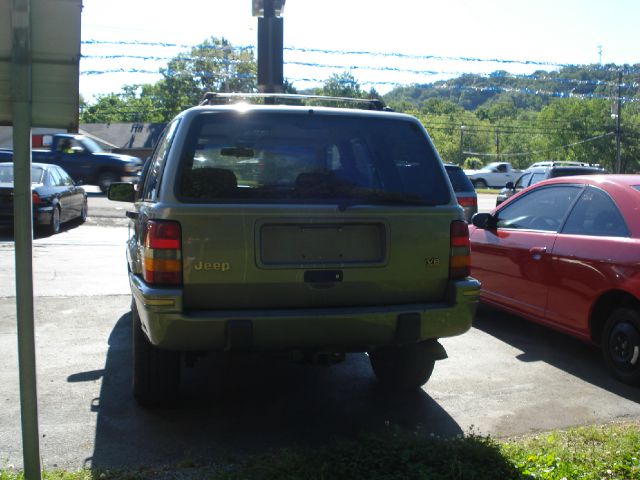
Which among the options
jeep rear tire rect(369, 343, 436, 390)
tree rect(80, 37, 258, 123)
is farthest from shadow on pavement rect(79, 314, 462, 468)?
tree rect(80, 37, 258, 123)

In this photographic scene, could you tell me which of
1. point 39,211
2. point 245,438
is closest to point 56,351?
point 245,438

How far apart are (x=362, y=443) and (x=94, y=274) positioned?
6.81 meters

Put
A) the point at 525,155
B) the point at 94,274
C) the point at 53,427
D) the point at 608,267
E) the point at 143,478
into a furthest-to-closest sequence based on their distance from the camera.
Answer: the point at 525,155 → the point at 94,274 → the point at 608,267 → the point at 53,427 → the point at 143,478

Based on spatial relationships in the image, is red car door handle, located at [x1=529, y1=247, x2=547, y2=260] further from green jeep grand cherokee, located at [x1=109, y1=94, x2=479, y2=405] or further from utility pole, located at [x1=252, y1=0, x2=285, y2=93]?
utility pole, located at [x1=252, y1=0, x2=285, y2=93]

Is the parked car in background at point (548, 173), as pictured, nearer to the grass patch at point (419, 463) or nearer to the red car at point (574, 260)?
the red car at point (574, 260)

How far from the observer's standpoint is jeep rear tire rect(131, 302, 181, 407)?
13.9 ft

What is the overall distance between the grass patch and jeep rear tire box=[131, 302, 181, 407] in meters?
0.85

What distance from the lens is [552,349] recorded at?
6109mm

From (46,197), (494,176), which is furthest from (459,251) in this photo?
(494,176)

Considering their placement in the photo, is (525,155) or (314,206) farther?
(525,155)

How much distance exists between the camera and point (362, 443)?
3656 millimetres

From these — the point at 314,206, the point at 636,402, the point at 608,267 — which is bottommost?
the point at 636,402

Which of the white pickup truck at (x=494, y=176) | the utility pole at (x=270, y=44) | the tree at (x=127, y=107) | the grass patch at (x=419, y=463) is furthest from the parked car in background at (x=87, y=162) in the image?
the tree at (x=127, y=107)

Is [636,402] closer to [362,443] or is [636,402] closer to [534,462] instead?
[534,462]
